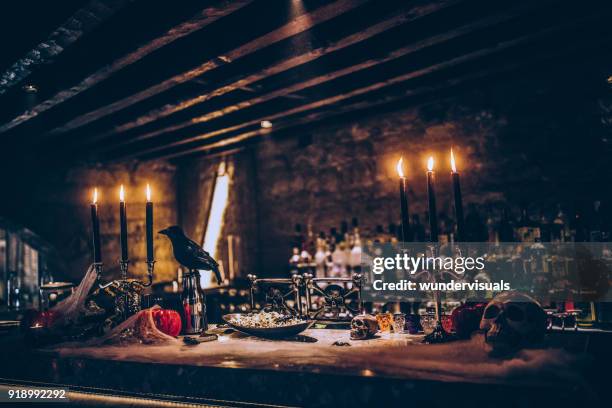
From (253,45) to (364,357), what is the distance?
217cm

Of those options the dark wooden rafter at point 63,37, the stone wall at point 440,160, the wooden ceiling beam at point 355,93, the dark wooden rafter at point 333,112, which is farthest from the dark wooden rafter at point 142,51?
the stone wall at point 440,160

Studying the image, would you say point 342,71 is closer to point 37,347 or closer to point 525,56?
point 525,56

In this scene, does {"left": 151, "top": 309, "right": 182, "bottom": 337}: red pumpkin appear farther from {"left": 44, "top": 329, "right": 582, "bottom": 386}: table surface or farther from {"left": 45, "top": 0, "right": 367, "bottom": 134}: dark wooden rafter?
{"left": 45, "top": 0, "right": 367, "bottom": 134}: dark wooden rafter

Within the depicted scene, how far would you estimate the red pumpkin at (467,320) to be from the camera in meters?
1.83

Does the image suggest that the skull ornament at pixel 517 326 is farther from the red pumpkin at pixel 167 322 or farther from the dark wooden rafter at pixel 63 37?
the dark wooden rafter at pixel 63 37

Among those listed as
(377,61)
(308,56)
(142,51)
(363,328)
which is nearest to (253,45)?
(308,56)

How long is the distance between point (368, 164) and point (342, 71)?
6.50 ft

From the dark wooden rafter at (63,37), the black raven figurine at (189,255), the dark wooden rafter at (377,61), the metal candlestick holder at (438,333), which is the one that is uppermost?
the dark wooden rafter at (63,37)

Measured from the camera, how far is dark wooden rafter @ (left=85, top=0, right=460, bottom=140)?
2.47m

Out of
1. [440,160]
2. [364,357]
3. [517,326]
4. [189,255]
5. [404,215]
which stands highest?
[440,160]

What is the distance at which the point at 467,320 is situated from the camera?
1.83m

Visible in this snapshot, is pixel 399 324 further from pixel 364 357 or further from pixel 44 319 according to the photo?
pixel 44 319

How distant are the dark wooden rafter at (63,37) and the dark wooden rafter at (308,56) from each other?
1.11 meters

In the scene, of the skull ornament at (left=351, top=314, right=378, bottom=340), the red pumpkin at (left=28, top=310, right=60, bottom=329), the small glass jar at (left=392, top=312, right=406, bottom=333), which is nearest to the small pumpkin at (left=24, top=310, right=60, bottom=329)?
the red pumpkin at (left=28, top=310, right=60, bottom=329)
